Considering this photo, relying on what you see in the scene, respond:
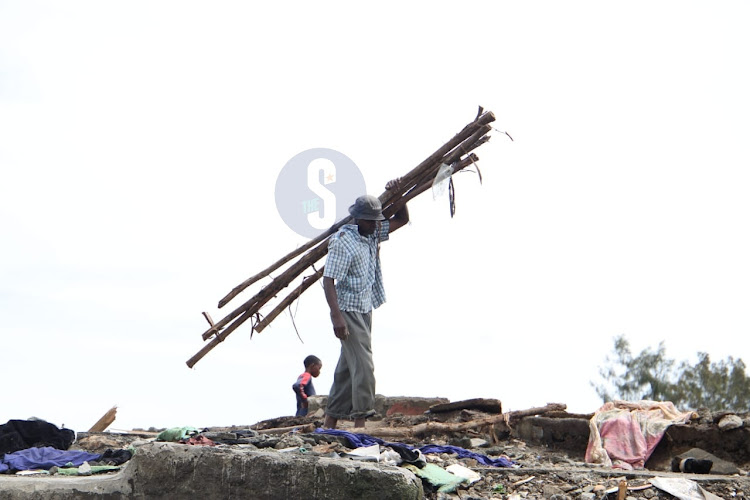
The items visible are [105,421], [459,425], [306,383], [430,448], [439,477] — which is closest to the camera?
[439,477]

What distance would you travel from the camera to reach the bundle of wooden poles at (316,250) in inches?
283

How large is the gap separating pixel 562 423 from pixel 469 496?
118 inches

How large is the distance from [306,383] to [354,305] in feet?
13.2

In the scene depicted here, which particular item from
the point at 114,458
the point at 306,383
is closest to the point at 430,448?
the point at 114,458

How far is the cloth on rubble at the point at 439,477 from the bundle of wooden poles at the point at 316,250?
2886mm

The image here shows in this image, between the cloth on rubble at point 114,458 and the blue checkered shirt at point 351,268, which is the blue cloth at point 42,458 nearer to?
the cloth on rubble at point 114,458

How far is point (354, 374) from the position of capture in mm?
6457

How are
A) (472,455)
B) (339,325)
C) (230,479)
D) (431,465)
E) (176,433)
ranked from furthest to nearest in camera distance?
1. (339,325)
2. (176,433)
3. (472,455)
4. (431,465)
5. (230,479)

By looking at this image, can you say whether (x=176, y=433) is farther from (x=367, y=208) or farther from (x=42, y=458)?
(x=367, y=208)

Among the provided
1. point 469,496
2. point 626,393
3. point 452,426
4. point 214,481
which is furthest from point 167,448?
point 626,393

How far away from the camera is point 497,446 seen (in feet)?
22.3

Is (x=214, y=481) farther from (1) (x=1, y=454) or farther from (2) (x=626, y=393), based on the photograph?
(2) (x=626, y=393)

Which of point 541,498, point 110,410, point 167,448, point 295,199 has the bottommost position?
point 541,498

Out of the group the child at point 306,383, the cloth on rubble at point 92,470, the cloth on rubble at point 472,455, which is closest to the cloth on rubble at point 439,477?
the cloth on rubble at point 472,455
